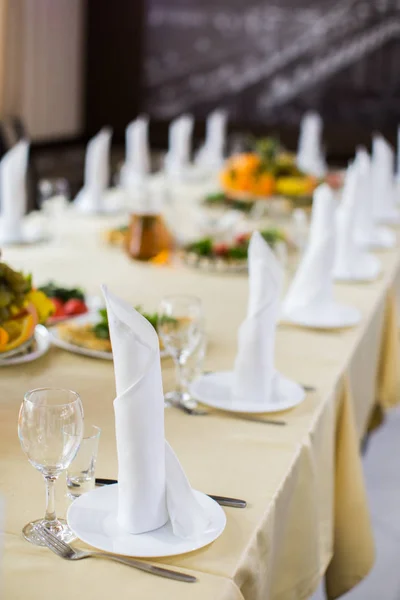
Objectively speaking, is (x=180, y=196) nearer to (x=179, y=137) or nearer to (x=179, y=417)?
(x=179, y=137)

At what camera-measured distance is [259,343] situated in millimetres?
1713

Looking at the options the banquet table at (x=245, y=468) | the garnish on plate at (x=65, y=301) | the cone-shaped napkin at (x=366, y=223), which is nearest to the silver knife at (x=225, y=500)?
the banquet table at (x=245, y=468)

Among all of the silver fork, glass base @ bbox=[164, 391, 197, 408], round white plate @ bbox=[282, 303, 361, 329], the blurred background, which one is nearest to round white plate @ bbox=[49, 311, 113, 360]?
glass base @ bbox=[164, 391, 197, 408]

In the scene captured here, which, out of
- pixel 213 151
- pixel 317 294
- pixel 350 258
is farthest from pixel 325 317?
pixel 213 151

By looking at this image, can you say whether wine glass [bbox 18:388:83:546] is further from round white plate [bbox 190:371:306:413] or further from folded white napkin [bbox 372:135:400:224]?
folded white napkin [bbox 372:135:400:224]

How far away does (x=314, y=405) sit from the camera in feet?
5.65

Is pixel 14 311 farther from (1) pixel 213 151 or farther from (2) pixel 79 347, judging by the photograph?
(1) pixel 213 151

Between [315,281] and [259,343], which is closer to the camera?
[259,343]

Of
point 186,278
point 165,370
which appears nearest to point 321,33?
point 186,278

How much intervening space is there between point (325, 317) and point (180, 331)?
770 millimetres

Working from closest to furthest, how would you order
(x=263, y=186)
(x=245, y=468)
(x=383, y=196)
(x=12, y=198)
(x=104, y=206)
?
(x=245, y=468) → (x=12, y=198) → (x=104, y=206) → (x=263, y=186) → (x=383, y=196)

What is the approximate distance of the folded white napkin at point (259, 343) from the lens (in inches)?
66.7

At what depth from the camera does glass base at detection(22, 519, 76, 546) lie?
1.15 m

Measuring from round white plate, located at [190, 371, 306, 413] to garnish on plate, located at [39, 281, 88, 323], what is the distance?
1.62 feet
